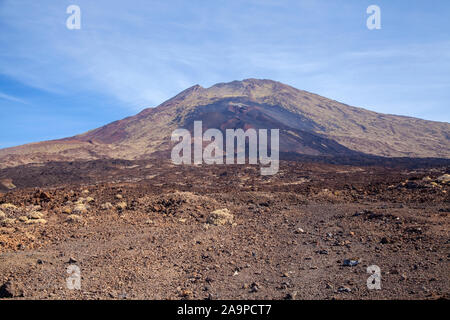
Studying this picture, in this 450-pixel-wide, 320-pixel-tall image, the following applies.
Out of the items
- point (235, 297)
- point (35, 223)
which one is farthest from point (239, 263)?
point (35, 223)

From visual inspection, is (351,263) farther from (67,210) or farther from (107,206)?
(67,210)

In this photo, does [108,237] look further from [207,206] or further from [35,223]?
[207,206]

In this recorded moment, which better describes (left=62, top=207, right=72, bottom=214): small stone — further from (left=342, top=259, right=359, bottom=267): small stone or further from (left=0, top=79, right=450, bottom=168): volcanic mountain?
(left=0, top=79, right=450, bottom=168): volcanic mountain

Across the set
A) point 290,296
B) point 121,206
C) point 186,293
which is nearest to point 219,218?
point 121,206

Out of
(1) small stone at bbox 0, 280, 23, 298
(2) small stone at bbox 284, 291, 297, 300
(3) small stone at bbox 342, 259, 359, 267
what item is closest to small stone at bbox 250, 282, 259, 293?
(2) small stone at bbox 284, 291, 297, 300

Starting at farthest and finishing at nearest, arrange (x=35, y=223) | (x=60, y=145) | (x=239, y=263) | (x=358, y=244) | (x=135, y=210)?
(x=60, y=145) < (x=135, y=210) < (x=35, y=223) < (x=358, y=244) < (x=239, y=263)

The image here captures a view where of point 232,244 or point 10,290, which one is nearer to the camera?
point 10,290

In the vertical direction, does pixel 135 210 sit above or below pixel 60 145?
below
